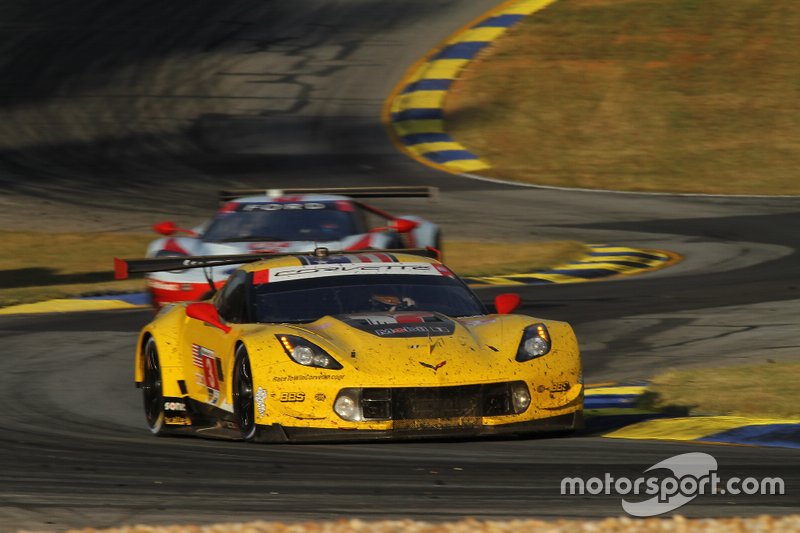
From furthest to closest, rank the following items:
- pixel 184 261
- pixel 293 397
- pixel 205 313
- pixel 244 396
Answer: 1. pixel 184 261
2. pixel 205 313
3. pixel 244 396
4. pixel 293 397

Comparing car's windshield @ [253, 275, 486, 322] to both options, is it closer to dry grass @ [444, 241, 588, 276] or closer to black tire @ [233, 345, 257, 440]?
black tire @ [233, 345, 257, 440]

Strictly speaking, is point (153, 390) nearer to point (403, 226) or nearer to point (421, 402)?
point (421, 402)

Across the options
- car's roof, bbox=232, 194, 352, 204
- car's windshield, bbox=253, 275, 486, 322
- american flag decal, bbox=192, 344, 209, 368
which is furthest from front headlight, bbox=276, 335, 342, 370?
car's roof, bbox=232, 194, 352, 204

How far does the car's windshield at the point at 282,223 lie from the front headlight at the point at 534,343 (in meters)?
6.14

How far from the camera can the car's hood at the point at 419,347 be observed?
7.90m

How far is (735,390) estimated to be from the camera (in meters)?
9.97

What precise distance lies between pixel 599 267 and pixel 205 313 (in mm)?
10398

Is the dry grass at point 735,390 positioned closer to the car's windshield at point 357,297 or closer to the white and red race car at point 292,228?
the car's windshield at point 357,297

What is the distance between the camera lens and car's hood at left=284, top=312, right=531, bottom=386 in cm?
790

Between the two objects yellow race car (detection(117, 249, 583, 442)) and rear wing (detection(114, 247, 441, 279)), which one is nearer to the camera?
yellow race car (detection(117, 249, 583, 442))

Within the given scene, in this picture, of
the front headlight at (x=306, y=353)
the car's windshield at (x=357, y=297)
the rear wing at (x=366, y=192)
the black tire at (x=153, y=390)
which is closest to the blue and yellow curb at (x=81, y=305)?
the rear wing at (x=366, y=192)

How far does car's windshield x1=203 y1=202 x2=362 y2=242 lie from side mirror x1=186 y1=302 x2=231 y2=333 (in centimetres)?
523

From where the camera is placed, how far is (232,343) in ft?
27.8

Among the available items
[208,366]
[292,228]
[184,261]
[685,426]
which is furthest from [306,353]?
[292,228]
